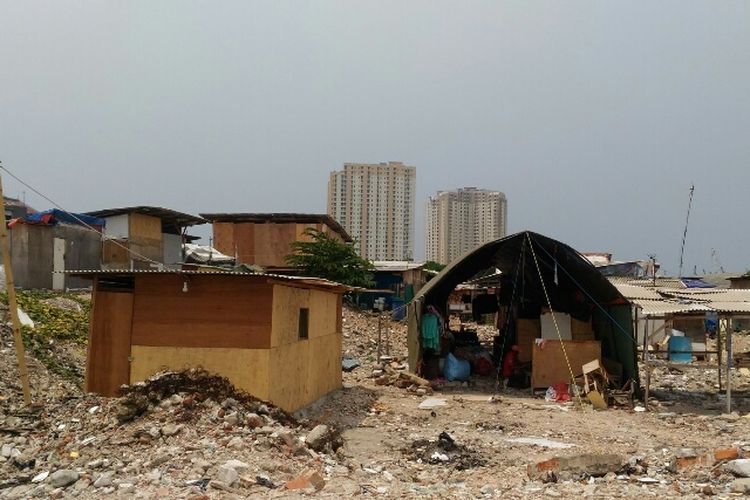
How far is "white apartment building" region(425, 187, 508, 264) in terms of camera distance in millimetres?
77812

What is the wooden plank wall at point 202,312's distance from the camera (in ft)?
30.7

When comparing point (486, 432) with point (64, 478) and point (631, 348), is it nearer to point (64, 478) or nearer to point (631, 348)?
point (631, 348)

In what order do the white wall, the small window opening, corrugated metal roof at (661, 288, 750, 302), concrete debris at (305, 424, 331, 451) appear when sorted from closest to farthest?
1. concrete debris at (305, 424, 331, 451)
2. the small window opening
3. corrugated metal roof at (661, 288, 750, 302)
4. the white wall

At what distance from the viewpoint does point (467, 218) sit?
78.6 metres

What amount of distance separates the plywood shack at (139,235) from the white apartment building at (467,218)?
5441cm

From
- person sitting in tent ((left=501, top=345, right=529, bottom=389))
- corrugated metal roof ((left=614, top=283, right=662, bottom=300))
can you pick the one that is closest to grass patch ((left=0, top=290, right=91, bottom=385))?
person sitting in tent ((left=501, top=345, right=529, bottom=389))

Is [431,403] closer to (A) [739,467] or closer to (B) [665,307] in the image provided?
(B) [665,307]

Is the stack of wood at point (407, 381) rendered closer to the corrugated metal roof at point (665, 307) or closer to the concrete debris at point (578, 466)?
the corrugated metal roof at point (665, 307)

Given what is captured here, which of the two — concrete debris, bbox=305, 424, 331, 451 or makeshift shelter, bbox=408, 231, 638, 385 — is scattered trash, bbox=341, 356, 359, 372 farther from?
concrete debris, bbox=305, 424, 331, 451

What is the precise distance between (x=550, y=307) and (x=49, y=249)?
46.0 ft

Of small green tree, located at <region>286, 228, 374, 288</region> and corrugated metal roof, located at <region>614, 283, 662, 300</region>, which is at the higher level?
small green tree, located at <region>286, 228, 374, 288</region>

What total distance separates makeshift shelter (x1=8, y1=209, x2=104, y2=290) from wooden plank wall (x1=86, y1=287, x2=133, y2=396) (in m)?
8.32

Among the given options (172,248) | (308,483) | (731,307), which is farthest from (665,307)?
(172,248)

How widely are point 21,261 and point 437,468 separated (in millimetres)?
15022
